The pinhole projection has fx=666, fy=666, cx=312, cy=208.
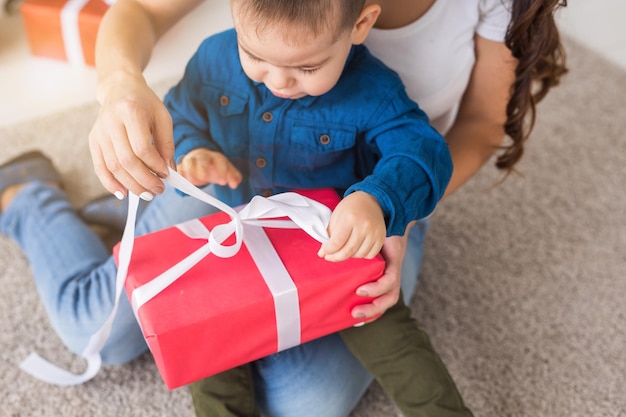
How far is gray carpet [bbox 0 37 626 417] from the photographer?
2.86 feet

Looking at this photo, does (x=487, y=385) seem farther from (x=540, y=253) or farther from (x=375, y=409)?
(x=540, y=253)

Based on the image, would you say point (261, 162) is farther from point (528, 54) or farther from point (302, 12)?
point (528, 54)

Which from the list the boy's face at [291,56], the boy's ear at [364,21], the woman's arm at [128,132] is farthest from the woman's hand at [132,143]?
the boy's ear at [364,21]

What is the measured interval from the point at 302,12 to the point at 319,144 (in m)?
0.19

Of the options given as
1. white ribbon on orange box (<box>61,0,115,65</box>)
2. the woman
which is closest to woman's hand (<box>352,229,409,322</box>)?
the woman

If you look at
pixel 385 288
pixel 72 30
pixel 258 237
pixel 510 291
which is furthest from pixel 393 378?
pixel 72 30

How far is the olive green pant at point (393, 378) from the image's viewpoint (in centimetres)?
74

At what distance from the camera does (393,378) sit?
76 centimetres

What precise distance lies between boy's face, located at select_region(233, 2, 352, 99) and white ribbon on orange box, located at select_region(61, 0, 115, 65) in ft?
2.41

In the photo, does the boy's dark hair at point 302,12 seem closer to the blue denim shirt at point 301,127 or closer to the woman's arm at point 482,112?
the blue denim shirt at point 301,127

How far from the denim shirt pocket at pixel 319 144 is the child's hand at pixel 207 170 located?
84 millimetres

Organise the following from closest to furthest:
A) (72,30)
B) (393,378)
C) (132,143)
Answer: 1. (132,143)
2. (393,378)
3. (72,30)

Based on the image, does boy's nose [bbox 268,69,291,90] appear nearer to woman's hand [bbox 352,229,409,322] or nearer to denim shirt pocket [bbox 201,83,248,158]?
denim shirt pocket [bbox 201,83,248,158]

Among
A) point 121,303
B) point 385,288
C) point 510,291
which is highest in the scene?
point 385,288
